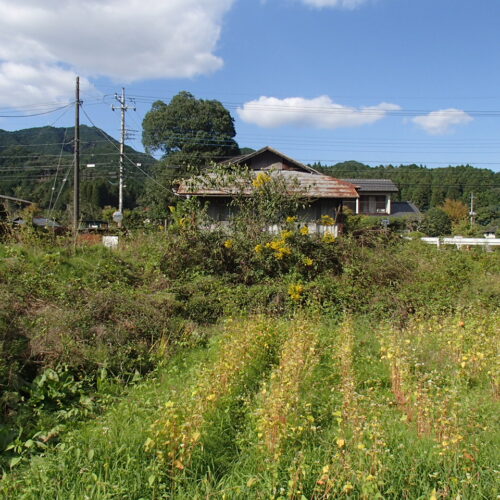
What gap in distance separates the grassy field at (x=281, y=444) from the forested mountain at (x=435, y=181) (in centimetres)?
4572

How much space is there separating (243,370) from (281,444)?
136cm

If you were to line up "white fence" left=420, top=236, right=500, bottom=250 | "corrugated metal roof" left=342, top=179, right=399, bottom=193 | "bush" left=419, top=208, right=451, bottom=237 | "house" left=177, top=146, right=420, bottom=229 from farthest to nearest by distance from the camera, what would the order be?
"corrugated metal roof" left=342, top=179, right=399, bottom=193
"bush" left=419, top=208, right=451, bottom=237
"white fence" left=420, top=236, right=500, bottom=250
"house" left=177, top=146, right=420, bottom=229

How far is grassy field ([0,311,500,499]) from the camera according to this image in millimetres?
2668

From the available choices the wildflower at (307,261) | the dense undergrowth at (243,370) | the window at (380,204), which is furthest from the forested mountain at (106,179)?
the wildflower at (307,261)

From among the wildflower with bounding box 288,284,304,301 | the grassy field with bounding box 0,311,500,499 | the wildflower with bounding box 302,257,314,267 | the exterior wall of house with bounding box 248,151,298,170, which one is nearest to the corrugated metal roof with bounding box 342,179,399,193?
the exterior wall of house with bounding box 248,151,298,170

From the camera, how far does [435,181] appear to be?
53.9 meters

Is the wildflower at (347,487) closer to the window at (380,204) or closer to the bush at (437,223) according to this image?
the bush at (437,223)

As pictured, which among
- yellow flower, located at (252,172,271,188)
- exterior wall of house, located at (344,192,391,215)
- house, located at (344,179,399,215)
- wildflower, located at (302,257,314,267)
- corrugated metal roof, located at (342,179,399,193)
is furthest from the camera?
exterior wall of house, located at (344,192,391,215)

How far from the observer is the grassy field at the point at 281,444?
267 cm

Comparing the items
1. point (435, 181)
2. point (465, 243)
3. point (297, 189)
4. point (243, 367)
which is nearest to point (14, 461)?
point (243, 367)

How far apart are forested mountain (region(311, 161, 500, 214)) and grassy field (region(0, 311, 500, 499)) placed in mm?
45720

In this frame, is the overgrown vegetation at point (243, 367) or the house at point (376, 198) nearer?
the overgrown vegetation at point (243, 367)

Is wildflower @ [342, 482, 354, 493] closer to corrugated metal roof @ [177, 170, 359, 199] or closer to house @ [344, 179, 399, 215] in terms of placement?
corrugated metal roof @ [177, 170, 359, 199]

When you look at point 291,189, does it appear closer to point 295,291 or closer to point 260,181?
point 260,181
